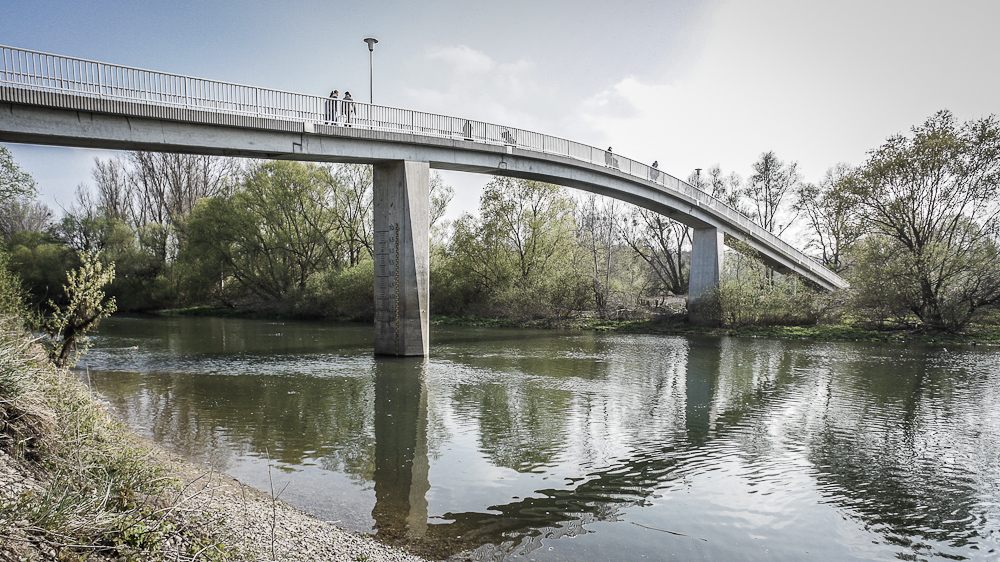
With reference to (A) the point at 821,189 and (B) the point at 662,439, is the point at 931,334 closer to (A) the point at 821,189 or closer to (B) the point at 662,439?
(A) the point at 821,189

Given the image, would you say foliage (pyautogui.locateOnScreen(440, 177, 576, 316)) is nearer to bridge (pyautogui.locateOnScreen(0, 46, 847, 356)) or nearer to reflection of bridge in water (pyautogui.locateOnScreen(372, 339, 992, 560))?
bridge (pyautogui.locateOnScreen(0, 46, 847, 356))

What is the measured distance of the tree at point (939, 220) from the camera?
24875 millimetres

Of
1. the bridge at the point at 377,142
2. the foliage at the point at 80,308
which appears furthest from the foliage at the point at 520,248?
the foliage at the point at 80,308

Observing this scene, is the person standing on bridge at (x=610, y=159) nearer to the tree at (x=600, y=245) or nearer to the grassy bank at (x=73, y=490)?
the tree at (x=600, y=245)

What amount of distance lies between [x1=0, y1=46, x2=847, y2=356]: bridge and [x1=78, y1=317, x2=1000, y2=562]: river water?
3502mm

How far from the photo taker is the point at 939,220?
26.6 metres

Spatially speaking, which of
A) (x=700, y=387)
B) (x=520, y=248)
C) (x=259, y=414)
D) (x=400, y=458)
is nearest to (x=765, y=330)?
(x=520, y=248)

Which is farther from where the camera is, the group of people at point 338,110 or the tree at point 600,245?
the tree at point 600,245

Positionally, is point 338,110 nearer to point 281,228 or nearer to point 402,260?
point 402,260

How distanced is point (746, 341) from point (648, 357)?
29.8 feet

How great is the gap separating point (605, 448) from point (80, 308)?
8.39 metres

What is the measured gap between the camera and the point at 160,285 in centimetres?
4531

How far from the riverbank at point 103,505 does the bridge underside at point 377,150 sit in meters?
11.2

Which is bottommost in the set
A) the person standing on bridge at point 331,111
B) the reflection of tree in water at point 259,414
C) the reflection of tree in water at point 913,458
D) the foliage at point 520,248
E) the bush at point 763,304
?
the reflection of tree in water at point 913,458
